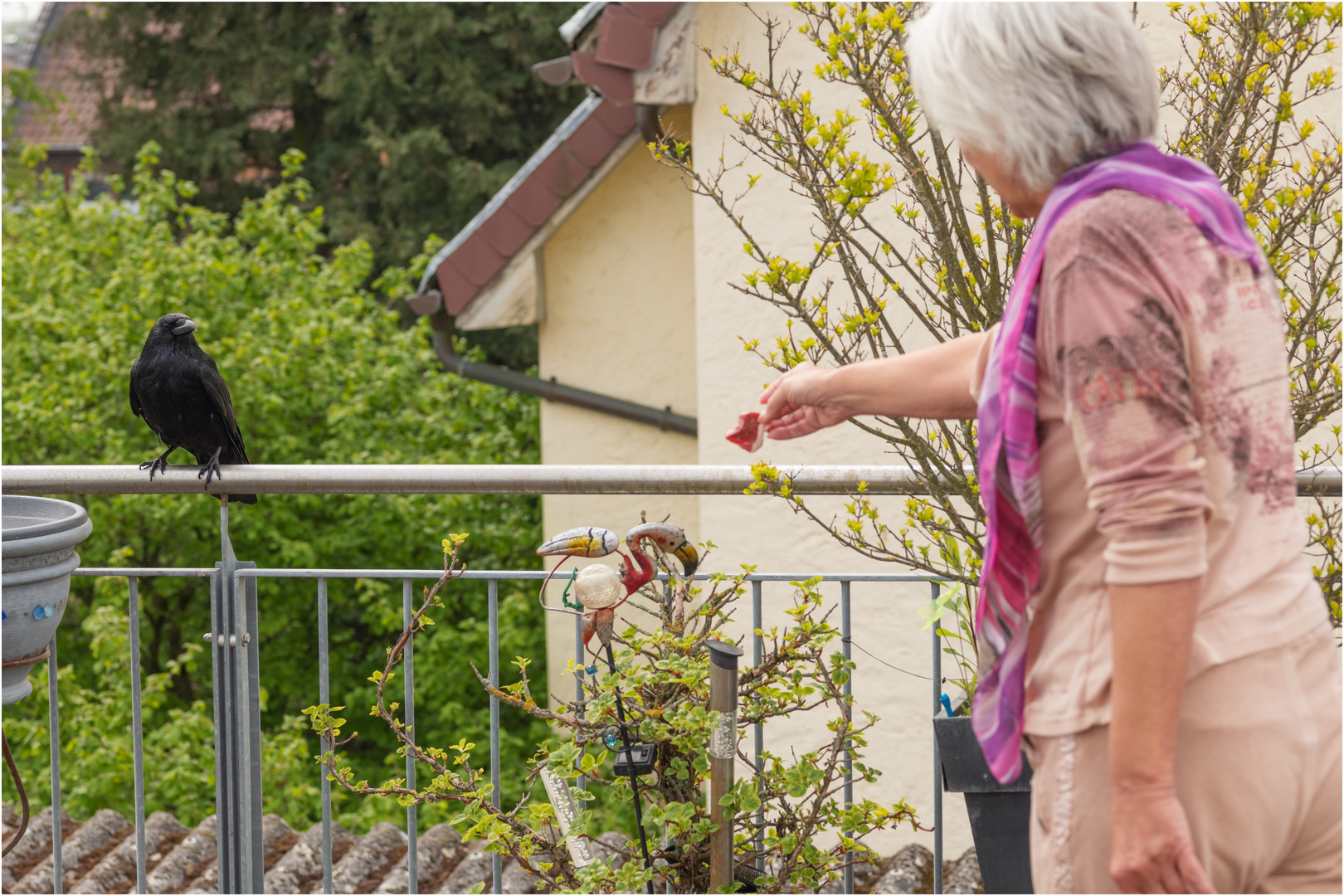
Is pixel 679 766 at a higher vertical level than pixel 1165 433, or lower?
lower

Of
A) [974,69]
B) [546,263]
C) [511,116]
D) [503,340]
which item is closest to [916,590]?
[546,263]

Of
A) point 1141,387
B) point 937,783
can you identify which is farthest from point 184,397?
point 1141,387

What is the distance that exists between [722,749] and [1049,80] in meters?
1.28

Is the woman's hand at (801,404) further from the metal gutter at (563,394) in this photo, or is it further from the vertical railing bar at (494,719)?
the metal gutter at (563,394)

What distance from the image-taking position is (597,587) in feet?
6.97

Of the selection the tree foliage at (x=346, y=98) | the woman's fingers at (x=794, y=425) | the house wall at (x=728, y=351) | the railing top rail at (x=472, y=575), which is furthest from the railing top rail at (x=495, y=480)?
the tree foliage at (x=346, y=98)

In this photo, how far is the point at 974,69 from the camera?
50.6 inches

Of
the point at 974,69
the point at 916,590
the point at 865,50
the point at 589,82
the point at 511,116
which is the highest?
the point at 511,116

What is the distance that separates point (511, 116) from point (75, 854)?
555 inches

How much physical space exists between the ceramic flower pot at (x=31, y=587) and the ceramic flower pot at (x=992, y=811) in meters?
1.71

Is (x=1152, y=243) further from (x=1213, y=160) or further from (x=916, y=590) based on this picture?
(x=916, y=590)

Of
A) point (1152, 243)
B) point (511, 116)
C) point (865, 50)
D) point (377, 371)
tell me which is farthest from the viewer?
point (511, 116)

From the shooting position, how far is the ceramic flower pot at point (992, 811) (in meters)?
2.22

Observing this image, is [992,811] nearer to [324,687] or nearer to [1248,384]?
[1248,384]
